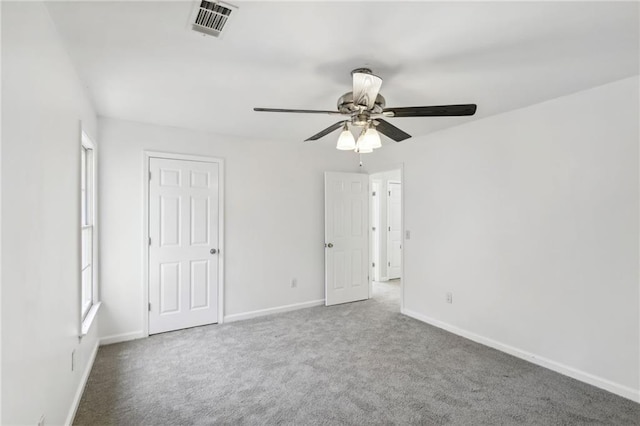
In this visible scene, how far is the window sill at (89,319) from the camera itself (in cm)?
252

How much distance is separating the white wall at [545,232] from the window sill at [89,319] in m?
3.44

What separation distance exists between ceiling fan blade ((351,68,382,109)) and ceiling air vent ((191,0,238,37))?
2.52 feet

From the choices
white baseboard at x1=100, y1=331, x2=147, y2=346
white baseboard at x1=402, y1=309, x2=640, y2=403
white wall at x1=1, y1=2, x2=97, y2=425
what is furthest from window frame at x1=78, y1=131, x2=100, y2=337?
white baseboard at x1=402, y1=309, x2=640, y2=403

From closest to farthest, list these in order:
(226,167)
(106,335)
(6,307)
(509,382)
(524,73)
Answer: (6,307)
(524,73)
(509,382)
(106,335)
(226,167)

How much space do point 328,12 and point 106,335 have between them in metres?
3.70

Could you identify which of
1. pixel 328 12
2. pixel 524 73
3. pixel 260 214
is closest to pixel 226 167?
pixel 260 214

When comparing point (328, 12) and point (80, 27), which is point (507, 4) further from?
point (80, 27)

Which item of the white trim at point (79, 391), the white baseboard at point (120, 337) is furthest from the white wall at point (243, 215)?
the white trim at point (79, 391)

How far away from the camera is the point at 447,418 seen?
2137mm

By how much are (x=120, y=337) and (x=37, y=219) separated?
2.42m

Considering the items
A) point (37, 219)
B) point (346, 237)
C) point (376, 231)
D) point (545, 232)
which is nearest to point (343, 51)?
point (37, 219)

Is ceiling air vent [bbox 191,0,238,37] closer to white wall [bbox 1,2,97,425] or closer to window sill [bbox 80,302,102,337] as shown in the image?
white wall [bbox 1,2,97,425]

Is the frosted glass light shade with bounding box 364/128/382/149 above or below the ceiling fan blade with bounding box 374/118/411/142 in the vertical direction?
below

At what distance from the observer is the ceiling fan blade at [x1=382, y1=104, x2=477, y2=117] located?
1978 millimetres
